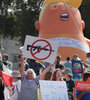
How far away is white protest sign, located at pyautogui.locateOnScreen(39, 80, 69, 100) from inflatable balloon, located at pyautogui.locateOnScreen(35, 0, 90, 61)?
30.1 feet

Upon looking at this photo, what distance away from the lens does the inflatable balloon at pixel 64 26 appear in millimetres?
15914

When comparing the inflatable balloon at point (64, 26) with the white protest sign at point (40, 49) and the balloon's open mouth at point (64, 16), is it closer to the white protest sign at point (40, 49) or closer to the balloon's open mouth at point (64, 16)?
the balloon's open mouth at point (64, 16)

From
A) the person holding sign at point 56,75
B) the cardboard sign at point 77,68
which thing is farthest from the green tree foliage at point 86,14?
the person holding sign at point 56,75

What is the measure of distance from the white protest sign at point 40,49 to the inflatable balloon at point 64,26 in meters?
8.32

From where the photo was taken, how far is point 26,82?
687cm

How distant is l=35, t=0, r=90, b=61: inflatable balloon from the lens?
15.9 meters

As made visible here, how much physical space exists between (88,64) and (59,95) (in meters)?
3.63

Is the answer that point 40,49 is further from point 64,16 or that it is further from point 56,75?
point 64,16

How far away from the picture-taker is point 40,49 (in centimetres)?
746

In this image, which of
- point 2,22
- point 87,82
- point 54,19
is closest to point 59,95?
point 87,82

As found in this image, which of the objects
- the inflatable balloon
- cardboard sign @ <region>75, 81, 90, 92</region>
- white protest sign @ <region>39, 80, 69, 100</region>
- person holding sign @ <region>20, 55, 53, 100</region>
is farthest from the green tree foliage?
cardboard sign @ <region>75, 81, 90, 92</region>

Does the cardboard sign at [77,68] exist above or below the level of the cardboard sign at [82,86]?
below

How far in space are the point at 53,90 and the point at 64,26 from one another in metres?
9.81

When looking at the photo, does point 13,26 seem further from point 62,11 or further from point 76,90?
point 76,90
